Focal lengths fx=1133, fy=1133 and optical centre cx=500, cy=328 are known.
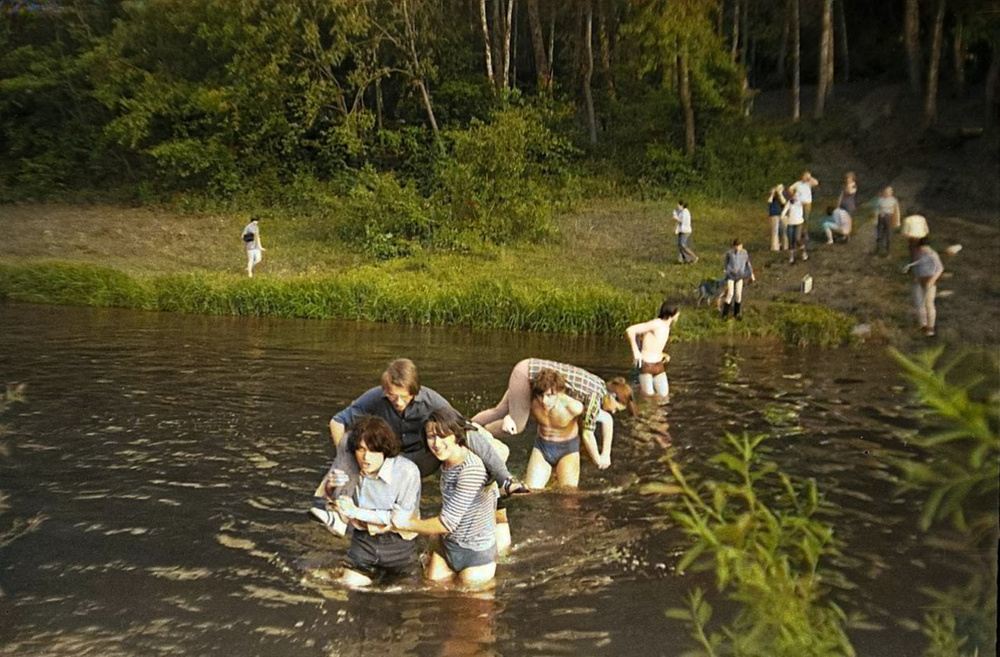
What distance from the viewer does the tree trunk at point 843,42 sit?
27.0ft

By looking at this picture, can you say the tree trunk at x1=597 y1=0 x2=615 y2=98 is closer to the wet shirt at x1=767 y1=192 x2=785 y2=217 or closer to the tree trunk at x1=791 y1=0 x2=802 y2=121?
the tree trunk at x1=791 y1=0 x2=802 y2=121

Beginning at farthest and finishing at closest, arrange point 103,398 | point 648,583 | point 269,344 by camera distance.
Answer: point 269,344
point 103,398
point 648,583

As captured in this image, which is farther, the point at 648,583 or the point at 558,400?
the point at 558,400

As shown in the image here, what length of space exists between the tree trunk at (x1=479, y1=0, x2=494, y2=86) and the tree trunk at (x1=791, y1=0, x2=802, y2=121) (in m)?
3.92

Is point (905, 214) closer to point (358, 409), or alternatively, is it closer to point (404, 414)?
point (404, 414)

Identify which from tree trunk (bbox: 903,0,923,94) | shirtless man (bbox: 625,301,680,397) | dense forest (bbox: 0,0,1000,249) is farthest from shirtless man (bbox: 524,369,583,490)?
dense forest (bbox: 0,0,1000,249)

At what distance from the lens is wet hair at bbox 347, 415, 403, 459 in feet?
13.1

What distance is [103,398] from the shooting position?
806 centimetres

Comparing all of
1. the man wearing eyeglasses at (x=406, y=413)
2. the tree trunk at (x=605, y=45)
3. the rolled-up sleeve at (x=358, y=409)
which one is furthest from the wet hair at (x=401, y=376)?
the tree trunk at (x=605, y=45)

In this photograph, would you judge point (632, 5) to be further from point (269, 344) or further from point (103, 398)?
point (103, 398)

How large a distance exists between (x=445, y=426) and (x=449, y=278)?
5990mm

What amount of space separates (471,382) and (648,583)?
12.7 feet

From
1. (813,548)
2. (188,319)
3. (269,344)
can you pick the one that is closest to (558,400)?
(813,548)

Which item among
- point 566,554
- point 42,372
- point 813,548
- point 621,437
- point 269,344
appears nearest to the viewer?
point 813,548
